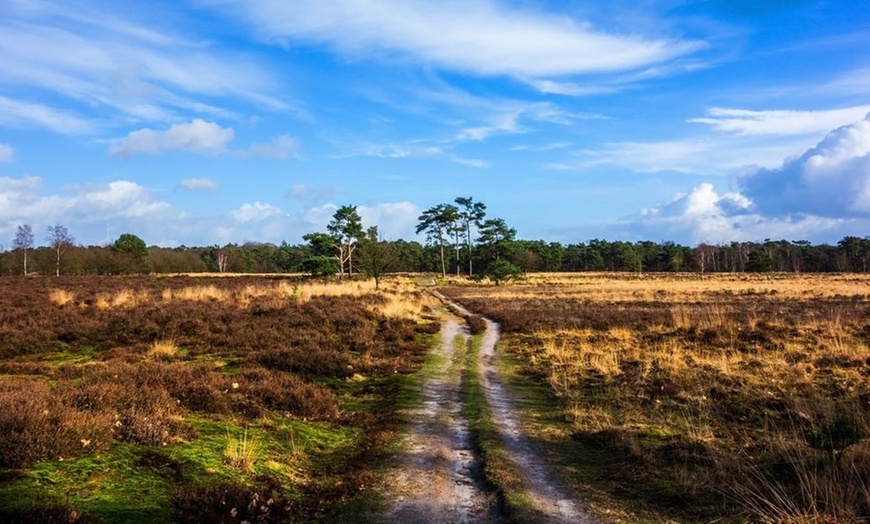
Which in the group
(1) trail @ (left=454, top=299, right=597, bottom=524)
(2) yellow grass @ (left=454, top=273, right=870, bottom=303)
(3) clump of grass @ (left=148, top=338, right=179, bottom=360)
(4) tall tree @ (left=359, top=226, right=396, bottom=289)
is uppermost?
(4) tall tree @ (left=359, top=226, right=396, bottom=289)

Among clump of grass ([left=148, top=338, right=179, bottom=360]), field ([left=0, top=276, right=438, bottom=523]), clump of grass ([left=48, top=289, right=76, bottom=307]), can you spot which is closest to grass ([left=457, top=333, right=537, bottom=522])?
field ([left=0, top=276, right=438, bottom=523])

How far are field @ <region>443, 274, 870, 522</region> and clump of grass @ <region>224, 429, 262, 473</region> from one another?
4.24 meters

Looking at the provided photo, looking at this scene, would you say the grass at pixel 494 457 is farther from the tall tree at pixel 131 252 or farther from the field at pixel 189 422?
the tall tree at pixel 131 252

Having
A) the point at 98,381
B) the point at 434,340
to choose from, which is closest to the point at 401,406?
the point at 98,381

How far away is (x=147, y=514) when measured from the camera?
5.20 metres

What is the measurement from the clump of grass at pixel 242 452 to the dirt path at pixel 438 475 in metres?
1.79

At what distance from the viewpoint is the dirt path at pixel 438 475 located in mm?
6080

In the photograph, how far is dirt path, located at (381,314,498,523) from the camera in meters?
6.08

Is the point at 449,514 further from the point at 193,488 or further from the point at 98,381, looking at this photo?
the point at 98,381

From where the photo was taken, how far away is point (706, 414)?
10.2m

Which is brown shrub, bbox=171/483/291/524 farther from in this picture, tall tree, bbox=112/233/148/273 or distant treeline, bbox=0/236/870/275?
distant treeline, bbox=0/236/870/275

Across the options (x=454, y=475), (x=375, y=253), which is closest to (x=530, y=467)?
(x=454, y=475)

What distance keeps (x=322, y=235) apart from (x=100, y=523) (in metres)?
67.3

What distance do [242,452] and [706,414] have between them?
8.20m
